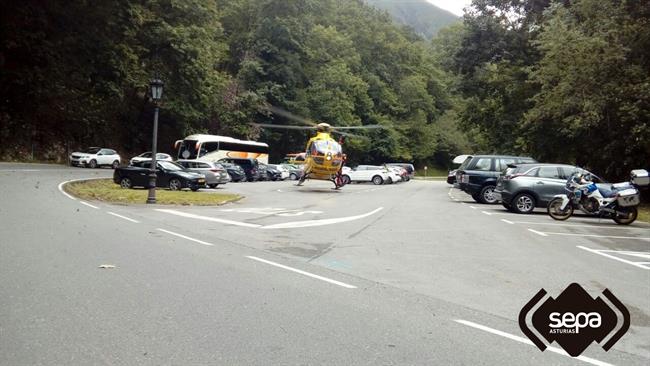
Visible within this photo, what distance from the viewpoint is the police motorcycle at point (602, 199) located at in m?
17.0

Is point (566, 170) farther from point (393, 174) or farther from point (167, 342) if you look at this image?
point (393, 174)

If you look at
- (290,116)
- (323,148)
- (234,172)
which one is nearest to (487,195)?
(323,148)

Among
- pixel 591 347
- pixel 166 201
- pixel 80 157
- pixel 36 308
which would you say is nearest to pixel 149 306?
pixel 36 308

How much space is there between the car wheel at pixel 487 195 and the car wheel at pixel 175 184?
1372 cm

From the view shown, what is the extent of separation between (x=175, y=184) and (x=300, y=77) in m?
44.7

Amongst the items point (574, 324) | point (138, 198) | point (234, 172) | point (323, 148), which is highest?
point (323, 148)

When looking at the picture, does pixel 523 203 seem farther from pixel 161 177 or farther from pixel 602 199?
pixel 161 177

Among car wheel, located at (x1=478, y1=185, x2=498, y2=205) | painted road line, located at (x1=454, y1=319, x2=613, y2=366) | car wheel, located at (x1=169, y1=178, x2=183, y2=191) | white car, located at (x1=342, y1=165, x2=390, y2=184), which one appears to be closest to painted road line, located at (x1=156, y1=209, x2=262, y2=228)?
painted road line, located at (x1=454, y1=319, x2=613, y2=366)

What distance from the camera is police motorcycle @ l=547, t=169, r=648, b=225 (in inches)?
669

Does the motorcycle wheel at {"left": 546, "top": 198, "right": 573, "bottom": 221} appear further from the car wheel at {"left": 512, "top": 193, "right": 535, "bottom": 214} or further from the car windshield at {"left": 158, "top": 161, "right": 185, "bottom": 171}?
the car windshield at {"left": 158, "top": 161, "right": 185, "bottom": 171}

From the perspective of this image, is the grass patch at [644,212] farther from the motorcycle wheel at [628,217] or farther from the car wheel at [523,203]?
the car wheel at [523,203]

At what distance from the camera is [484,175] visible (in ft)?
81.5

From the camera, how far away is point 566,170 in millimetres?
20375

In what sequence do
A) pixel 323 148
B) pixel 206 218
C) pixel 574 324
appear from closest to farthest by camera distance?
1. pixel 574 324
2. pixel 206 218
3. pixel 323 148
